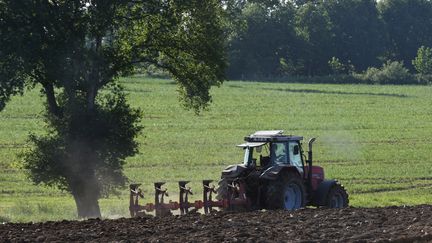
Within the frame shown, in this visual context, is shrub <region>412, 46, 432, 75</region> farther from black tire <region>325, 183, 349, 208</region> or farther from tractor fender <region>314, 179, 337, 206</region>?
tractor fender <region>314, 179, 337, 206</region>

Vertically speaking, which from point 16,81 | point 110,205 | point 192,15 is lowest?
point 110,205

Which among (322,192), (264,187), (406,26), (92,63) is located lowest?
(322,192)

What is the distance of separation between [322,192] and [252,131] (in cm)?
2719

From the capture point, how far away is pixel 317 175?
23.7 m

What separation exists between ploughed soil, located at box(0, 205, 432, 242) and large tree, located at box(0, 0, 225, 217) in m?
6.81

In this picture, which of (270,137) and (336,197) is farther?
(336,197)

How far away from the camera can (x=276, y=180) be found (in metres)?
22.0

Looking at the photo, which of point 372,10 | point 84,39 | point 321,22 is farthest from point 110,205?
point 372,10

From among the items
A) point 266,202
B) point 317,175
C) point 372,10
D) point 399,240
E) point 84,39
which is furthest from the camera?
point 372,10

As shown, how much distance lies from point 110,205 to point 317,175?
25.4 feet

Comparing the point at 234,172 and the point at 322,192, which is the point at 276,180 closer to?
the point at 234,172

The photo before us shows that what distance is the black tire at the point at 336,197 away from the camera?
23.3 metres

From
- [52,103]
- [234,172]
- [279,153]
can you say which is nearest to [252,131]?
[52,103]

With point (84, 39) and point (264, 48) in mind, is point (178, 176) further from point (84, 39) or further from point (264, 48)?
point (264, 48)
